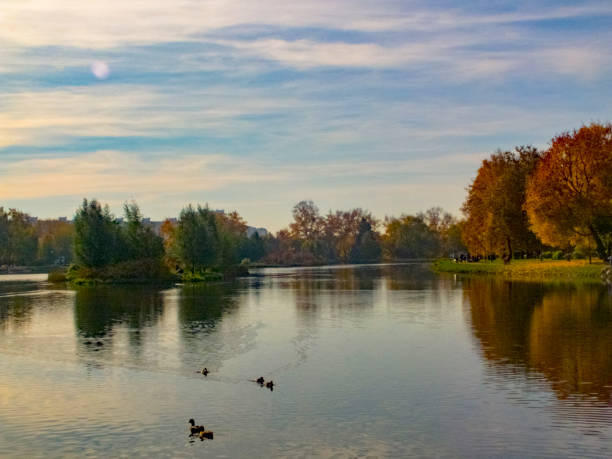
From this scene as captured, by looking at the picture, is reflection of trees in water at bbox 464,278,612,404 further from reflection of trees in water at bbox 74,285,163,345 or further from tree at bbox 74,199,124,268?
tree at bbox 74,199,124,268

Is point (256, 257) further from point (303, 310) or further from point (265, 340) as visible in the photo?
point (265, 340)

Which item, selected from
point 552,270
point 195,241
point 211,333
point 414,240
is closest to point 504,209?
point 552,270

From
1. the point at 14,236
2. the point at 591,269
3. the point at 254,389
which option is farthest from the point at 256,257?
the point at 254,389

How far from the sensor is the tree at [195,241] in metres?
95.7

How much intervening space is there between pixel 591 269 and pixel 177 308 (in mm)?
41623

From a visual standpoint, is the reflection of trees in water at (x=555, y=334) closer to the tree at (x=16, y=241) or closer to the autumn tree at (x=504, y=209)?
the autumn tree at (x=504, y=209)

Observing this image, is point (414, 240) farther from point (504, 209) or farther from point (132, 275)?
point (132, 275)

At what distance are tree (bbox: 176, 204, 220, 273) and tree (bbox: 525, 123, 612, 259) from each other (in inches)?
1686

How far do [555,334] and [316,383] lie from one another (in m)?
14.0

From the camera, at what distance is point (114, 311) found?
4803 centimetres

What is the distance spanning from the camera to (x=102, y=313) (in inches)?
1833

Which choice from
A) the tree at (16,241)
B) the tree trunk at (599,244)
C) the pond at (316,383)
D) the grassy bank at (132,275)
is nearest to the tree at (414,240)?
the tree at (16,241)

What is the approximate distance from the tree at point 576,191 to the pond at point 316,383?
29.4 metres

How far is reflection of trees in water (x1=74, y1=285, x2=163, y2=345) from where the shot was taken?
124 ft
